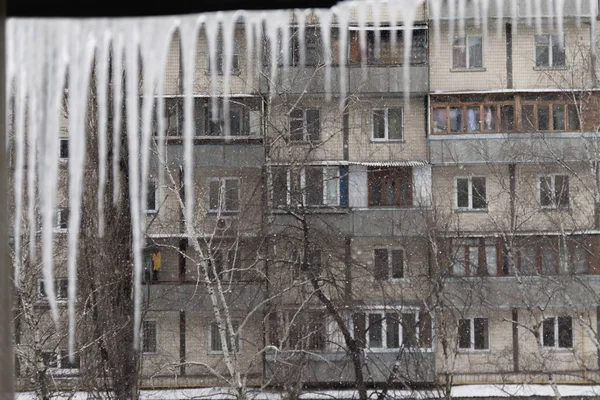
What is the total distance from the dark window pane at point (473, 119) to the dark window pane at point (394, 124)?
1.34 meters

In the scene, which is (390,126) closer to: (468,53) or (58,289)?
(468,53)

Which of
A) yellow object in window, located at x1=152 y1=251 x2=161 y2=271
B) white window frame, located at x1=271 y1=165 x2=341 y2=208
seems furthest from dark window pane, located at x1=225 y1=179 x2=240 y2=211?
yellow object in window, located at x1=152 y1=251 x2=161 y2=271

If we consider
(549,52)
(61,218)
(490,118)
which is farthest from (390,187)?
(61,218)

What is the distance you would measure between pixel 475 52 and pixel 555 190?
10.1 ft

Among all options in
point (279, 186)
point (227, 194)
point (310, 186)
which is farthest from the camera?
point (227, 194)

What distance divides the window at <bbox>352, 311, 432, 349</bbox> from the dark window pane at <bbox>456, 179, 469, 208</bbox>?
2692 mm

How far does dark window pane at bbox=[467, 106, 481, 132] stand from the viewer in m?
16.2

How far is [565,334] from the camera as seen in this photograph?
16594 mm

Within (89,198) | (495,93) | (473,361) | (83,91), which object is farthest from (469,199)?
(83,91)

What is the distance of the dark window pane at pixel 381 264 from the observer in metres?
15.2

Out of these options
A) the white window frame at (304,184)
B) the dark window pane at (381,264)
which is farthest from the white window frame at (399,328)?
the white window frame at (304,184)

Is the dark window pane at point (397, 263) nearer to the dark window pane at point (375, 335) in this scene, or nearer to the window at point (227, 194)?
the dark window pane at point (375, 335)

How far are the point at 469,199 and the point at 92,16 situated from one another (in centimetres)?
1558

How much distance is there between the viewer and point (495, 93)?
15859mm
